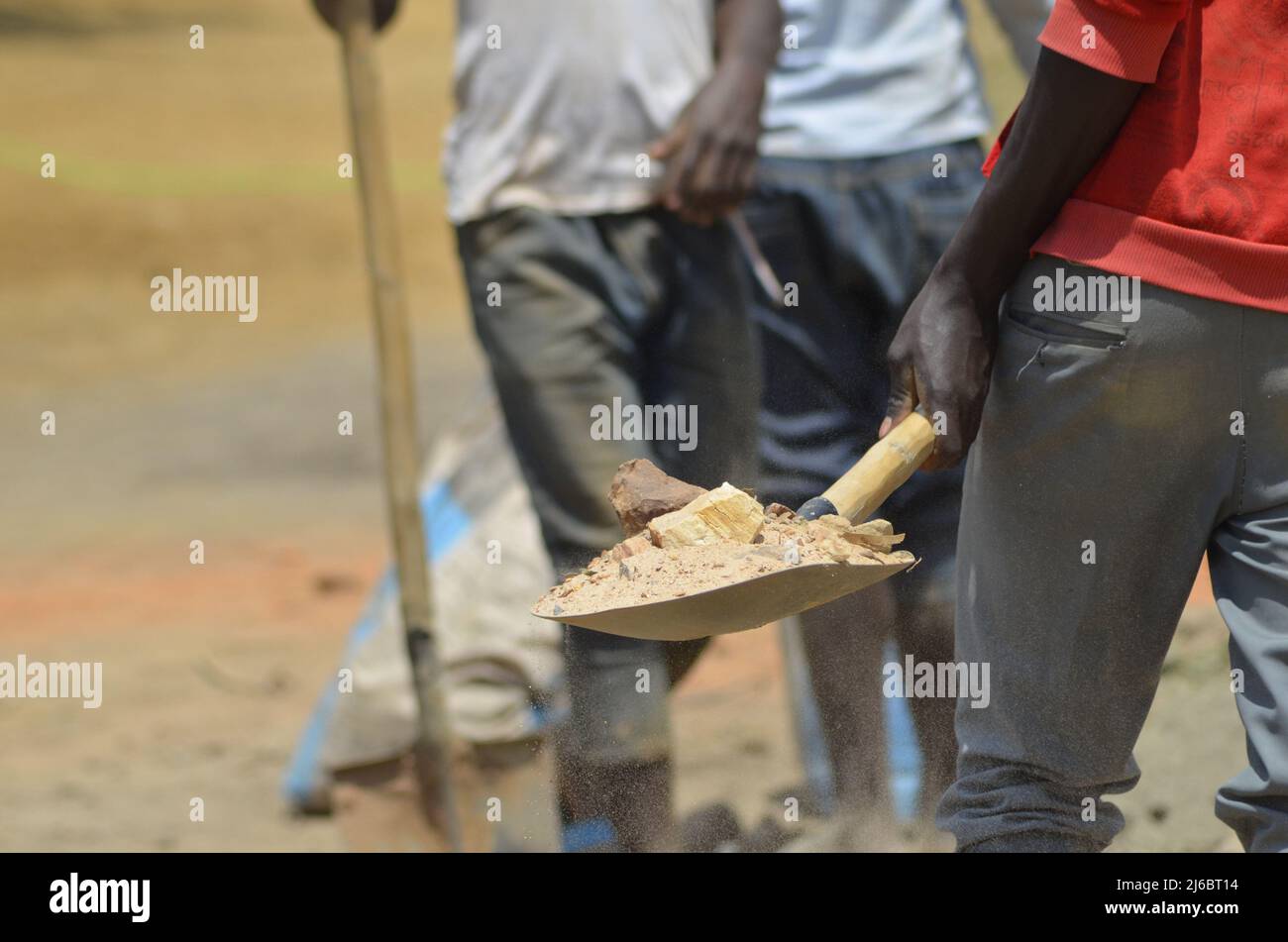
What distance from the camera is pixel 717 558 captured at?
214 cm

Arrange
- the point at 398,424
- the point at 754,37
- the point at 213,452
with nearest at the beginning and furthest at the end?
the point at 754,37, the point at 398,424, the point at 213,452

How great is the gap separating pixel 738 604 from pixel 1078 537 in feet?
1.39

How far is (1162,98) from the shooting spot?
2037 mm

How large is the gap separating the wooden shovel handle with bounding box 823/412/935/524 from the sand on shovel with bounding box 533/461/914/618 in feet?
0.09

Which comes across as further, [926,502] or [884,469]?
[926,502]

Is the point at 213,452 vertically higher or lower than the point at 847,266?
higher

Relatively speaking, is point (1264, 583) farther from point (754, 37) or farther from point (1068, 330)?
point (754, 37)

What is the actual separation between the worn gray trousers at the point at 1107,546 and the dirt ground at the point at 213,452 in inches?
51.0

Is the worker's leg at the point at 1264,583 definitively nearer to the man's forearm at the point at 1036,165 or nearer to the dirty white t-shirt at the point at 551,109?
the man's forearm at the point at 1036,165

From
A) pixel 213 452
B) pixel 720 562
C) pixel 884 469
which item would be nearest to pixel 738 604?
pixel 720 562

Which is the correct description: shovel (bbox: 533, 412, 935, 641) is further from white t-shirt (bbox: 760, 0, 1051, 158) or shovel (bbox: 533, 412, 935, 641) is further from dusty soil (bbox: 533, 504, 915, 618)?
white t-shirt (bbox: 760, 0, 1051, 158)

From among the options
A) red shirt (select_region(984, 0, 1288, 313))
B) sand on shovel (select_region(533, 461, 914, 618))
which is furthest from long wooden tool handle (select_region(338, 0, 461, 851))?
red shirt (select_region(984, 0, 1288, 313))

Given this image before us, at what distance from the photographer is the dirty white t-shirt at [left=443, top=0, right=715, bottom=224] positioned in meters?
3.48

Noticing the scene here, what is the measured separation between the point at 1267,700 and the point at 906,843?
1.04 m
